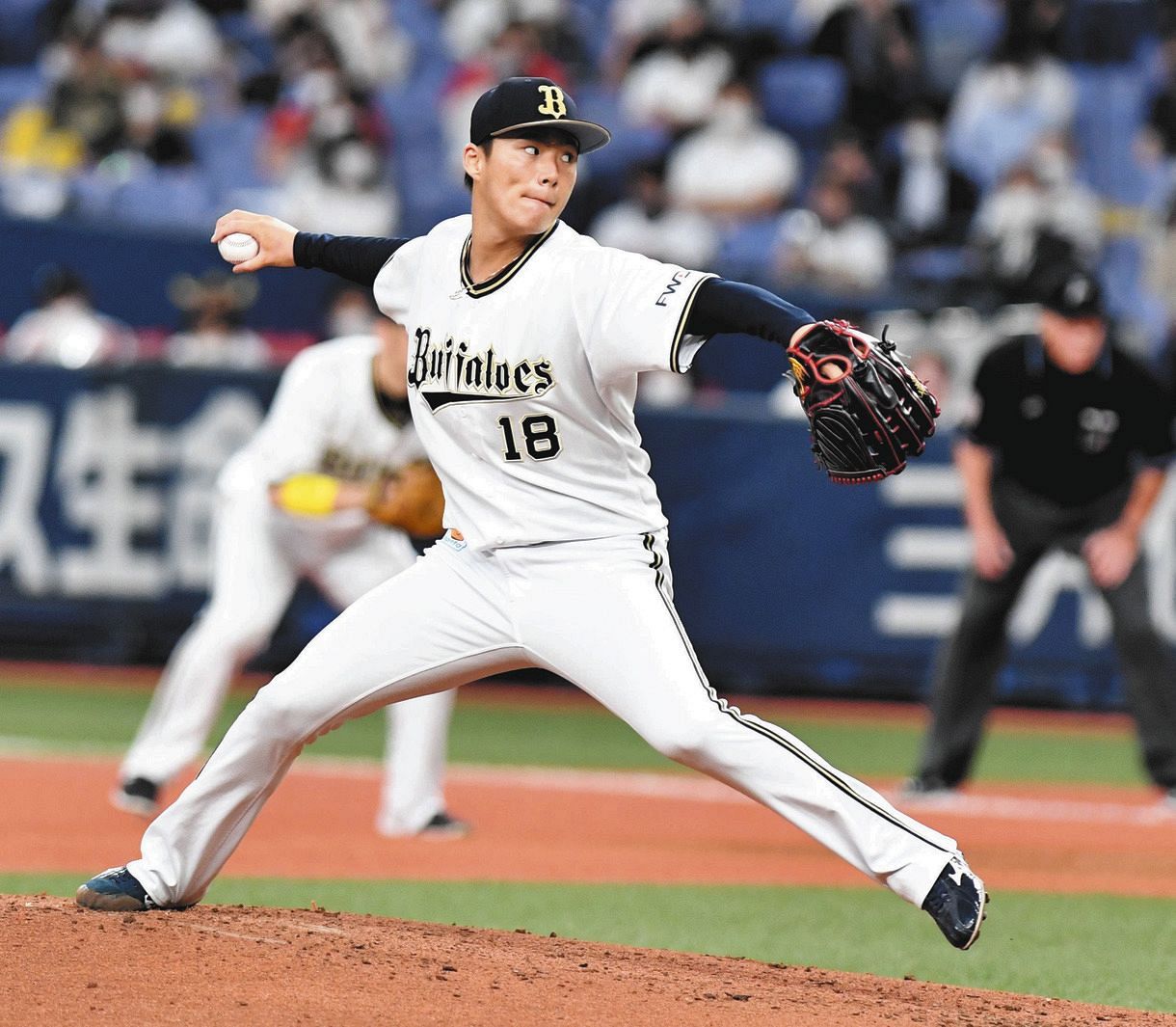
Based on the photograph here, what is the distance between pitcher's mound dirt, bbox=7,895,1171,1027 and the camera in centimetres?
437

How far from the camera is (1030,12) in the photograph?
1577 centimetres

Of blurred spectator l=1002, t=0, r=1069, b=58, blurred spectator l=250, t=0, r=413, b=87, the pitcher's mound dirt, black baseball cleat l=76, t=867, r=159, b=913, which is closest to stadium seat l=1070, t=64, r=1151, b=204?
blurred spectator l=1002, t=0, r=1069, b=58

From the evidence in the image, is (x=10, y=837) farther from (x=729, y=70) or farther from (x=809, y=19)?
(x=809, y=19)

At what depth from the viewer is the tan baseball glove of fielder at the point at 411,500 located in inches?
296

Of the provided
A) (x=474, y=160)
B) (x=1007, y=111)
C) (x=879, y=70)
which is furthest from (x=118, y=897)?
(x=879, y=70)

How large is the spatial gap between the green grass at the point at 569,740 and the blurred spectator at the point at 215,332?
2.77m

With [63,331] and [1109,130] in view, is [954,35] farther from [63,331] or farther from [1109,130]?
[63,331]

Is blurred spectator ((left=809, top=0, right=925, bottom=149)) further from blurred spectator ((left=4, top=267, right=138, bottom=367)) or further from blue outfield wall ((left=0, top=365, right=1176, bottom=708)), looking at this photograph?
blurred spectator ((left=4, top=267, right=138, bottom=367))

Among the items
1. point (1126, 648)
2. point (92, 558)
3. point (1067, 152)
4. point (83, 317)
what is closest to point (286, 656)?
point (92, 558)

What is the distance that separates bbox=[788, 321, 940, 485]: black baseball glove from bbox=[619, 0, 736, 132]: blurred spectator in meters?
11.7

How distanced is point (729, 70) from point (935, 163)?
1979mm

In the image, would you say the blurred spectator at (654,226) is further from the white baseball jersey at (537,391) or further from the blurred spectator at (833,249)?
the white baseball jersey at (537,391)

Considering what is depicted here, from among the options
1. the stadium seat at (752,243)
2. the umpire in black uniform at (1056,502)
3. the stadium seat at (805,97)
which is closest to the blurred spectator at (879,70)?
the stadium seat at (805,97)

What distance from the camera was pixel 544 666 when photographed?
16.1 ft
